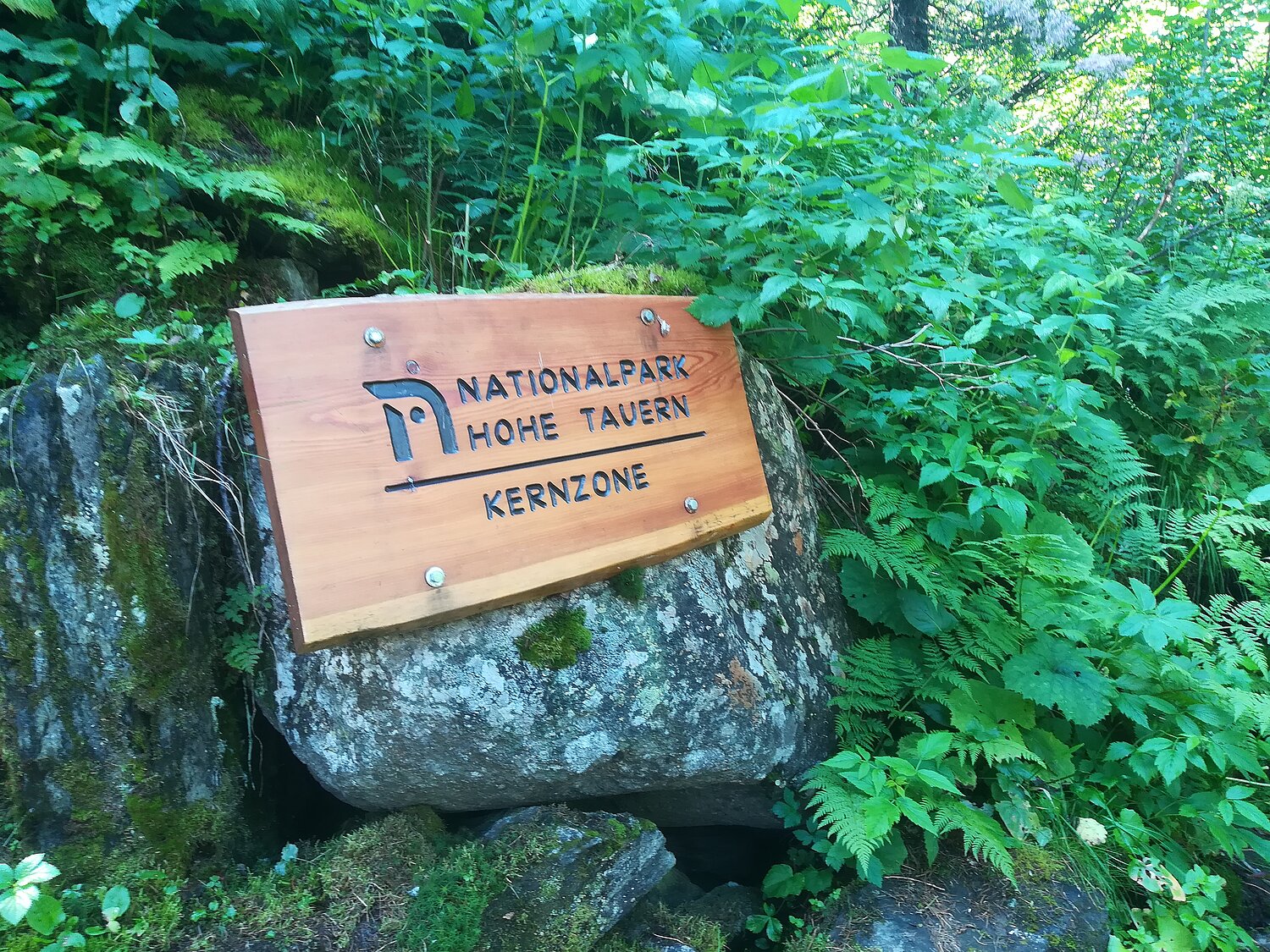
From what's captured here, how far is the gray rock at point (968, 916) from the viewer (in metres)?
2.23

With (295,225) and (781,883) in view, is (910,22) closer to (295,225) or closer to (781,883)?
(295,225)

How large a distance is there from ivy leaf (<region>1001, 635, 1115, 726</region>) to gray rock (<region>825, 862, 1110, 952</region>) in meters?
0.58

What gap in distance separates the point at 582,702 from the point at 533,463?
0.73 metres

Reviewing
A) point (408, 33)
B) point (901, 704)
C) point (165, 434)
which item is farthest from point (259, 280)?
point (901, 704)

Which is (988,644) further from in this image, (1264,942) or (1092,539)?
(1264,942)

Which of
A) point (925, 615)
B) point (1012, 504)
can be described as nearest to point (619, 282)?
point (1012, 504)

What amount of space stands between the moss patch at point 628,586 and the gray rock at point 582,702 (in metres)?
0.02

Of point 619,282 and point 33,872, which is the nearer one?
point 33,872

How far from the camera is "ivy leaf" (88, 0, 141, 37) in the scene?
2.20 meters

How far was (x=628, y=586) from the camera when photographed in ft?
7.34

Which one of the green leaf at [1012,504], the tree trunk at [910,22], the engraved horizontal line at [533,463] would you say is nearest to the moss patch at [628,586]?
the engraved horizontal line at [533,463]

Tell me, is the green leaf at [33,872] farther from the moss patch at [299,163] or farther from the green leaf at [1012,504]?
the green leaf at [1012,504]

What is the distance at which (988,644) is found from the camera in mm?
2576

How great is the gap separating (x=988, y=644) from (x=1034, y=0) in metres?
6.79
